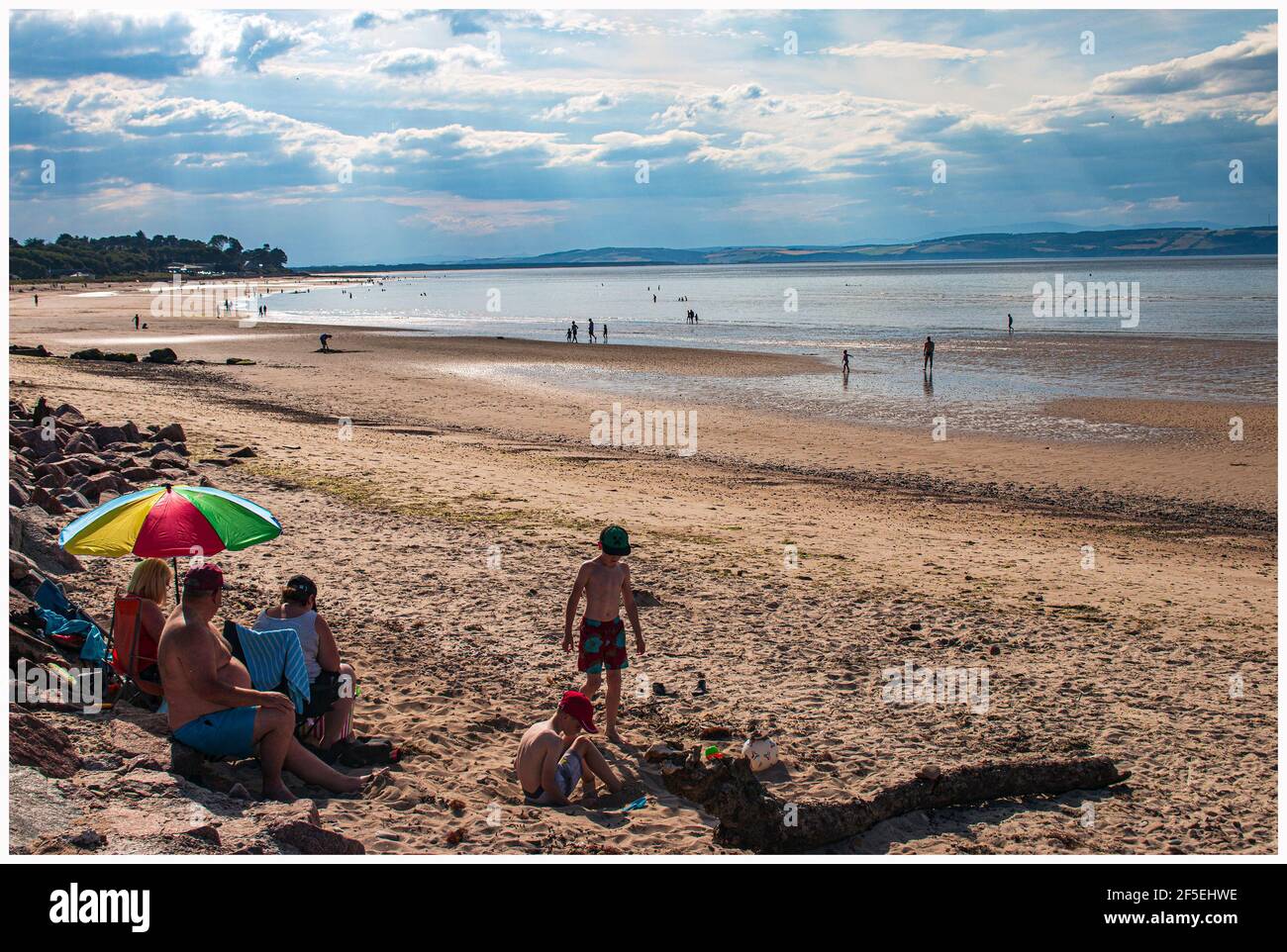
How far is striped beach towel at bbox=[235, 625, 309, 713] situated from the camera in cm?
673

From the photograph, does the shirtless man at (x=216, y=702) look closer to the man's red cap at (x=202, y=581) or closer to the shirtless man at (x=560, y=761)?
the man's red cap at (x=202, y=581)

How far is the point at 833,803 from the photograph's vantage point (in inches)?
255

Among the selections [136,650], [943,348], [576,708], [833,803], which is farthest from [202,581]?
[943,348]

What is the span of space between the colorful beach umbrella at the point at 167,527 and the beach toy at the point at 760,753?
382 cm

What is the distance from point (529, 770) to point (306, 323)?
69.5 m

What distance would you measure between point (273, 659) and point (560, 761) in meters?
1.95

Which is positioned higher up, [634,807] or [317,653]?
[317,653]

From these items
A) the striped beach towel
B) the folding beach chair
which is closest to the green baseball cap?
the striped beach towel

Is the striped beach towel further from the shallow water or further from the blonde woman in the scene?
the shallow water

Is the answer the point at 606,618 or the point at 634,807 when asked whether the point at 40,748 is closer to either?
the point at 634,807

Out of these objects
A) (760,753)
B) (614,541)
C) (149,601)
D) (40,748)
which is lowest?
(760,753)

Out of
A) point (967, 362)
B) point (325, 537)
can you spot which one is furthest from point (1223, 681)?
point (967, 362)

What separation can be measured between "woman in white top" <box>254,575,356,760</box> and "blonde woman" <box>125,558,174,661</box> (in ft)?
2.24

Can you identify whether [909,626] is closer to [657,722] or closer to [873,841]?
[657,722]
